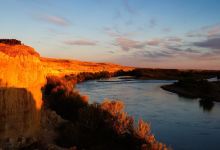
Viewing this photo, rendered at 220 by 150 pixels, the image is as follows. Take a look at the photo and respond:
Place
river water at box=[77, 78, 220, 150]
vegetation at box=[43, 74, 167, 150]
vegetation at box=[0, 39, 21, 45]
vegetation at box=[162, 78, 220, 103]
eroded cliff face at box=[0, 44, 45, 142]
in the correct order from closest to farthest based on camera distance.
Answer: eroded cliff face at box=[0, 44, 45, 142] → vegetation at box=[0, 39, 21, 45] → vegetation at box=[43, 74, 167, 150] → river water at box=[77, 78, 220, 150] → vegetation at box=[162, 78, 220, 103]

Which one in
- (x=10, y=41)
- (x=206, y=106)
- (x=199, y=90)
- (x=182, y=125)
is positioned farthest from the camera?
(x=199, y=90)

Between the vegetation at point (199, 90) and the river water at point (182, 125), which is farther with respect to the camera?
the vegetation at point (199, 90)

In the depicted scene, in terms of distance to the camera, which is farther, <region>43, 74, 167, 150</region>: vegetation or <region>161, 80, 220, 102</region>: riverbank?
<region>161, 80, 220, 102</region>: riverbank

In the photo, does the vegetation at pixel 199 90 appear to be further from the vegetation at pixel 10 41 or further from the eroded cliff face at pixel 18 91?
the eroded cliff face at pixel 18 91

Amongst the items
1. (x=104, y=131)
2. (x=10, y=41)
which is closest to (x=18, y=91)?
(x=10, y=41)

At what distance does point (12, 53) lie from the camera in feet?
26.5

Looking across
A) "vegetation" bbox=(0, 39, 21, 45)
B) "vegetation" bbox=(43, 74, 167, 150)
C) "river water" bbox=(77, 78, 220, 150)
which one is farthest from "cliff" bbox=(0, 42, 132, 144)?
"river water" bbox=(77, 78, 220, 150)

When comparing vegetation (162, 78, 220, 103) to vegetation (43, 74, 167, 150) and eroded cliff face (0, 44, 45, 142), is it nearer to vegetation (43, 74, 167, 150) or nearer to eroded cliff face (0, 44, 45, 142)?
vegetation (43, 74, 167, 150)

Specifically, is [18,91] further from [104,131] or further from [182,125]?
[182,125]

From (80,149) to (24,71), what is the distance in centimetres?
420

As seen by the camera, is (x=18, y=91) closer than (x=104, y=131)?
Yes

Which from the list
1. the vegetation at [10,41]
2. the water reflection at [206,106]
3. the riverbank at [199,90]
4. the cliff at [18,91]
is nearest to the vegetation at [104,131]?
the cliff at [18,91]

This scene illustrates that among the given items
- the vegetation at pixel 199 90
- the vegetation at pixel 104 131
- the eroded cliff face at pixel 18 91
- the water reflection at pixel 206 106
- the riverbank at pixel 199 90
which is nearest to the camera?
the eroded cliff face at pixel 18 91

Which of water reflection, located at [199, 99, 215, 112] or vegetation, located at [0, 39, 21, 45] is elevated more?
vegetation, located at [0, 39, 21, 45]
